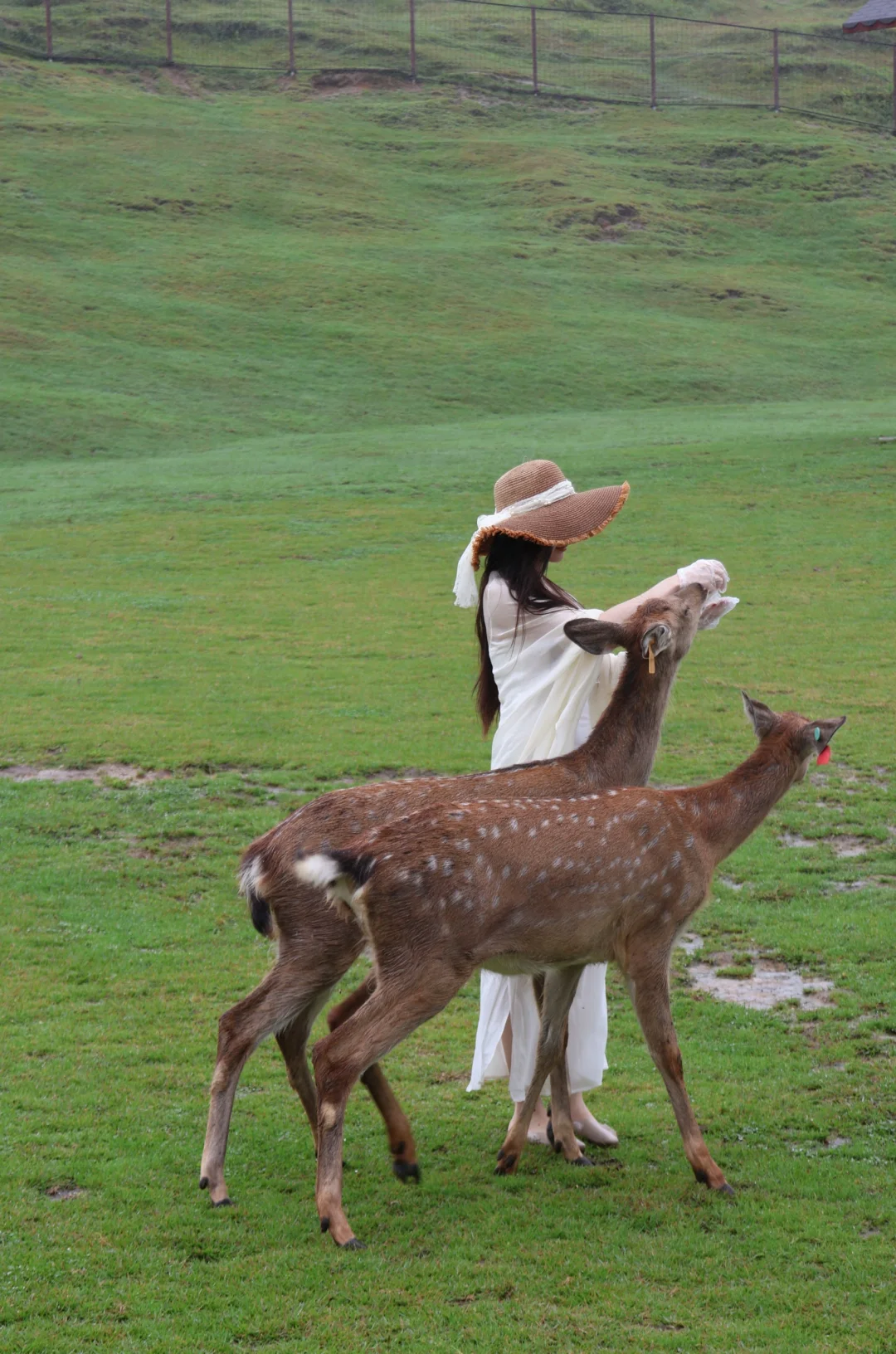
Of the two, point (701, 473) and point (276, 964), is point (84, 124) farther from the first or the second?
point (276, 964)

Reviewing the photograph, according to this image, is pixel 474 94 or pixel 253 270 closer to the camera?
pixel 253 270

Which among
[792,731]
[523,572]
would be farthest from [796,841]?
[523,572]

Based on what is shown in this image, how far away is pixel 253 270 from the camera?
45.3m

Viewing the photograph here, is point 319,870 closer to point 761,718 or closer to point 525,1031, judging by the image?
point 525,1031

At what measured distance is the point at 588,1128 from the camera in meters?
6.32

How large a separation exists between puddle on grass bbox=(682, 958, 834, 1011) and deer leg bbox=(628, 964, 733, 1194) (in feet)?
6.86

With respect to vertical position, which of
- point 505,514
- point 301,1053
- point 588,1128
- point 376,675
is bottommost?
point 376,675

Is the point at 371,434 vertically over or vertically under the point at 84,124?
under

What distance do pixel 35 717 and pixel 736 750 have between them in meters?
6.32

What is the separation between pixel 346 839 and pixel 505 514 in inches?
63.5

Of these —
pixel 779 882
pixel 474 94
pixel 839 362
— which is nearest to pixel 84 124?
pixel 474 94

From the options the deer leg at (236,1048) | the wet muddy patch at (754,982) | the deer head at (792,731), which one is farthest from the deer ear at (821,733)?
the deer leg at (236,1048)

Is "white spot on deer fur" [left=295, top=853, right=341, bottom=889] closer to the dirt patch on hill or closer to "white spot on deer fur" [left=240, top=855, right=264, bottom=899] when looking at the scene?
"white spot on deer fur" [left=240, top=855, right=264, bottom=899]

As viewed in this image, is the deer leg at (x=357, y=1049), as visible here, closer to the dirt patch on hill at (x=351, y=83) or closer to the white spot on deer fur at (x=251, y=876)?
the white spot on deer fur at (x=251, y=876)
